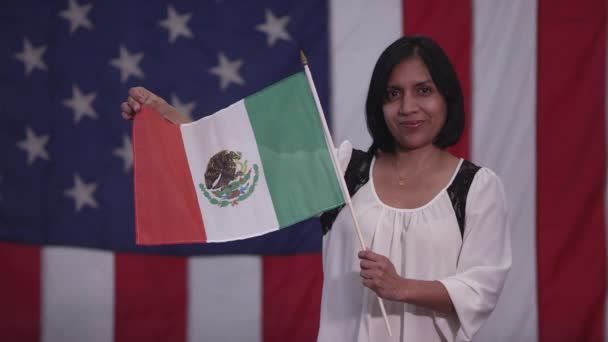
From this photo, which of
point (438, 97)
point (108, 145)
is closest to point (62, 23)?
point (108, 145)

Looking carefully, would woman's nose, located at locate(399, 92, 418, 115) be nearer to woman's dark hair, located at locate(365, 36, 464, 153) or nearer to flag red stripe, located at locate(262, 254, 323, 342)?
woman's dark hair, located at locate(365, 36, 464, 153)

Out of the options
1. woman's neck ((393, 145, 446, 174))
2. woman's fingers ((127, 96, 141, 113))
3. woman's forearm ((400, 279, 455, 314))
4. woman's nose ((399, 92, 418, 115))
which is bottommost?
woman's forearm ((400, 279, 455, 314))

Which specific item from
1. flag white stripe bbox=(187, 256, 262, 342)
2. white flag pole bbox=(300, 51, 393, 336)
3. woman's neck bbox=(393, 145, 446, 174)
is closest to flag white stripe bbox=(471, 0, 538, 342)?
flag white stripe bbox=(187, 256, 262, 342)

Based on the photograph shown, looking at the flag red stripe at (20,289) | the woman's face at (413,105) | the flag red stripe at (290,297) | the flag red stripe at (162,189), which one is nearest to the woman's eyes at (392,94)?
the woman's face at (413,105)

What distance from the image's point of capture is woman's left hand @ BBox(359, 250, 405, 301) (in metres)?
1.02

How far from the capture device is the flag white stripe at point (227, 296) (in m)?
2.21

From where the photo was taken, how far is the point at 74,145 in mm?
2221

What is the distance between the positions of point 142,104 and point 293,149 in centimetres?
30

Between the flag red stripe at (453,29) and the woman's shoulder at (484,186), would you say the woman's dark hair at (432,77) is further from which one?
the flag red stripe at (453,29)

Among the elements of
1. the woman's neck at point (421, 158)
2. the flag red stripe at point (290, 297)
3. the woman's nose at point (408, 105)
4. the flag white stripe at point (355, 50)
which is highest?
the flag white stripe at point (355, 50)

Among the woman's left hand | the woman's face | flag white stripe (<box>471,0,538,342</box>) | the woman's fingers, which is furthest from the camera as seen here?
flag white stripe (<box>471,0,538,342</box>)

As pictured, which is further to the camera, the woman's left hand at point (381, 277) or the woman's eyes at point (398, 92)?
the woman's eyes at point (398, 92)

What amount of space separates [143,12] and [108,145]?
443 mm

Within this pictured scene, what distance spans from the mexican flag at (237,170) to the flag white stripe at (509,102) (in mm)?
1113
